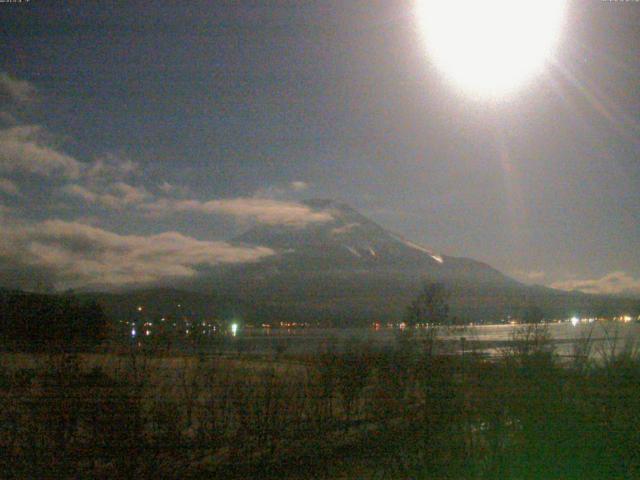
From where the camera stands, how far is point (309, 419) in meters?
11.2

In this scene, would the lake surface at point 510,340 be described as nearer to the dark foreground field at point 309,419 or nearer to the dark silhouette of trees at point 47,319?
the dark foreground field at point 309,419

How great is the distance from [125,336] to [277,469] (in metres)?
4.09

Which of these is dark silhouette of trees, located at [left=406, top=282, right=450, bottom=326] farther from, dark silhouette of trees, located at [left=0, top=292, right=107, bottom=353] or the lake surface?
dark silhouette of trees, located at [left=0, top=292, right=107, bottom=353]

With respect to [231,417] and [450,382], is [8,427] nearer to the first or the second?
[231,417]

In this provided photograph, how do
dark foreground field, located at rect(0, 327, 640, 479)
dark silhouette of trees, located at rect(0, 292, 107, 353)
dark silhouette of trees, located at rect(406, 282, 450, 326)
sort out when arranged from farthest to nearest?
1. dark silhouette of trees, located at rect(406, 282, 450, 326)
2. dark silhouette of trees, located at rect(0, 292, 107, 353)
3. dark foreground field, located at rect(0, 327, 640, 479)

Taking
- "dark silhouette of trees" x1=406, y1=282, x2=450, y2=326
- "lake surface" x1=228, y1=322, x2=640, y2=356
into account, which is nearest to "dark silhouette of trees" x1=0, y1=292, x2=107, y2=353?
"lake surface" x1=228, y1=322, x2=640, y2=356

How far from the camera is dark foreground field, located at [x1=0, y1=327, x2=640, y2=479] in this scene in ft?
24.0

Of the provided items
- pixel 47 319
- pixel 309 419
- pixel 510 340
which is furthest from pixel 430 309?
pixel 47 319

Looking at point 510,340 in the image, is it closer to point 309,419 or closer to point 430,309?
point 309,419

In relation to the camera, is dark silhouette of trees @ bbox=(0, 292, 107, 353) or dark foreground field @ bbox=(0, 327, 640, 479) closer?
dark foreground field @ bbox=(0, 327, 640, 479)

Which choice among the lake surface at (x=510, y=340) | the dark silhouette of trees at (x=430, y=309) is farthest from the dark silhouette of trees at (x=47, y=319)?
the dark silhouette of trees at (x=430, y=309)

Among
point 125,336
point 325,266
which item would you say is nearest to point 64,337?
point 125,336

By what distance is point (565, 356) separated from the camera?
9.70 meters

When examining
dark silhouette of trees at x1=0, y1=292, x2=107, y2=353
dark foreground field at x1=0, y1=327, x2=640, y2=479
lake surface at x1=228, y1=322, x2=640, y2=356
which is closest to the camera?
dark foreground field at x1=0, y1=327, x2=640, y2=479
